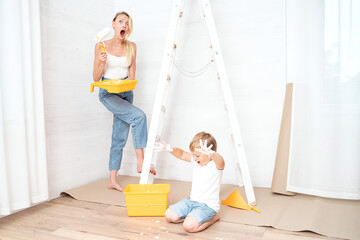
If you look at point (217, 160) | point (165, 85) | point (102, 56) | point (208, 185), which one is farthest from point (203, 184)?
point (102, 56)

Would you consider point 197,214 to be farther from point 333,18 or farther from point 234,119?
point 333,18

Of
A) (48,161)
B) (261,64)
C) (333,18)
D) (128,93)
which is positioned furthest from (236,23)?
(48,161)

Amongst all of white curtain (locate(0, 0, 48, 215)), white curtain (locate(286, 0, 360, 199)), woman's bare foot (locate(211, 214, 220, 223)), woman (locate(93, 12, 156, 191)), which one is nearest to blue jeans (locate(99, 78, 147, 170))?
woman (locate(93, 12, 156, 191))

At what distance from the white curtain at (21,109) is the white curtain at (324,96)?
6.05 ft

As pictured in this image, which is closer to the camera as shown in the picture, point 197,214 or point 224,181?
point 197,214

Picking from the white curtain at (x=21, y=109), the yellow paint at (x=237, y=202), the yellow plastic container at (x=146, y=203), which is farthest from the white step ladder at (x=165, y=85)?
the white curtain at (x=21, y=109)

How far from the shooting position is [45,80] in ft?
8.33

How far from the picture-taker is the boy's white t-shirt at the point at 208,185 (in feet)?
6.82

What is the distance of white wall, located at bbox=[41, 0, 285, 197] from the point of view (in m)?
2.68

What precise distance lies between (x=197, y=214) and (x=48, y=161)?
51.4 inches

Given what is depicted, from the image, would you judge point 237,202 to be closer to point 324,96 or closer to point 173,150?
point 173,150

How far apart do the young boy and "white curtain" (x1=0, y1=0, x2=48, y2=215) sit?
36.0 inches

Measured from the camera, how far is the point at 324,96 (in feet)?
7.69

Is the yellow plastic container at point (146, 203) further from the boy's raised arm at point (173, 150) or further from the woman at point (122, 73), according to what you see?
the woman at point (122, 73)
